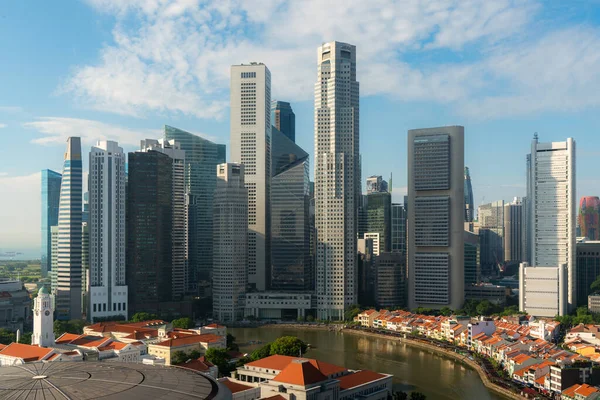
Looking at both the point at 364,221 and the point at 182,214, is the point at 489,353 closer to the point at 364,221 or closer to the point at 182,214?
the point at 182,214

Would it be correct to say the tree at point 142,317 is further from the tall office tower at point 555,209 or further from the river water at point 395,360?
the tall office tower at point 555,209

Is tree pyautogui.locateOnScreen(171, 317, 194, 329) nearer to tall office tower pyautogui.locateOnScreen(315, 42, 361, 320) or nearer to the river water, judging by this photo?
the river water

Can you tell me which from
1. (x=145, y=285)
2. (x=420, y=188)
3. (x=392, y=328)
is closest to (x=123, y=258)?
(x=145, y=285)

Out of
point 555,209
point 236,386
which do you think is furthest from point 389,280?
point 236,386

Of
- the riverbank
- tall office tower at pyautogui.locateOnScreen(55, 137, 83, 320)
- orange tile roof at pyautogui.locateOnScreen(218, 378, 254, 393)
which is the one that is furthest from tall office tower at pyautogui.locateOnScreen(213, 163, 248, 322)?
orange tile roof at pyautogui.locateOnScreen(218, 378, 254, 393)

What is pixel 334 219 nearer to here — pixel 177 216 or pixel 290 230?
pixel 290 230
